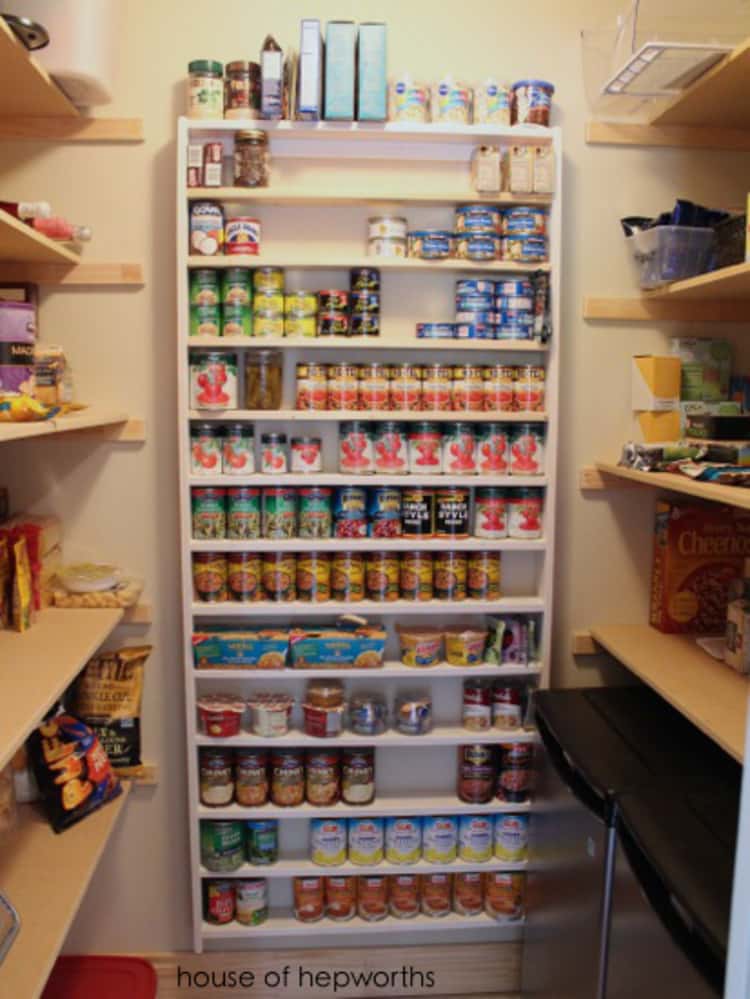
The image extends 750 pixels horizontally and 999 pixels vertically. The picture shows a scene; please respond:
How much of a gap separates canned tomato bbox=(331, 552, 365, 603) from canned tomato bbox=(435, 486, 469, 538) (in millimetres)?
Result: 213

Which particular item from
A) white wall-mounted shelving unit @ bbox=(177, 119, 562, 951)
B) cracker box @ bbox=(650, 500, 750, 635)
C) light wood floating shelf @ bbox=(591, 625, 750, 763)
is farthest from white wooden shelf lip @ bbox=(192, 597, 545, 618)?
cracker box @ bbox=(650, 500, 750, 635)

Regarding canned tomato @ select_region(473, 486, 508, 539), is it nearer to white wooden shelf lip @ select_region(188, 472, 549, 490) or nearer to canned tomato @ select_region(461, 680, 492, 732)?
white wooden shelf lip @ select_region(188, 472, 549, 490)

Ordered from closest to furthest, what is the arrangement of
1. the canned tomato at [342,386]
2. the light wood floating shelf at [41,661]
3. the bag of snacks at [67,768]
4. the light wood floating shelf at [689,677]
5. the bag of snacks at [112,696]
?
the light wood floating shelf at [41,661], the light wood floating shelf at [689,677], the bag of snacks at [67,768], the canned tomato at [342,386], the bag of snacks at [112,696]

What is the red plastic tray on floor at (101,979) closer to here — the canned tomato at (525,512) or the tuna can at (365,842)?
the tuna can at (365,842)

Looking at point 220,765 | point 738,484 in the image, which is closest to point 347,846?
point 220,765

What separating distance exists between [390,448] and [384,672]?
56 cm

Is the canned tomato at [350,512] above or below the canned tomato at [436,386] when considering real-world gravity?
below

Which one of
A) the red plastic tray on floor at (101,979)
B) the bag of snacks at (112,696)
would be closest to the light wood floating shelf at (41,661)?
the bag of snacks at (112,696)

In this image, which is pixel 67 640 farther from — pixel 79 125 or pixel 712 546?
pixel 712 546

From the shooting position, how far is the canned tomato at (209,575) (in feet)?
6.64

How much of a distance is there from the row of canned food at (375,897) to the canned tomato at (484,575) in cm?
76

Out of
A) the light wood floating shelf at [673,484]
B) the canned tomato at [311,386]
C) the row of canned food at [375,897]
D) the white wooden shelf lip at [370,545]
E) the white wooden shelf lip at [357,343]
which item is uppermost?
the white wooden shelf lip at [357,343]

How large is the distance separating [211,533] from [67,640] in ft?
1.34

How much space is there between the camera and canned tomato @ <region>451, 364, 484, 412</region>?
202cm
